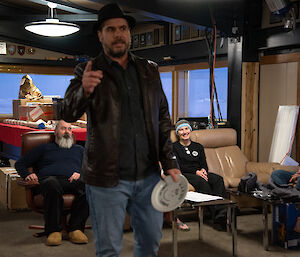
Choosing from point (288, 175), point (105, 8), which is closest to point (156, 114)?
point (105, 8)

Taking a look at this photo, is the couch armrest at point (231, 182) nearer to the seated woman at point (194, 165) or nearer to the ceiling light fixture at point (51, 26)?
the seated woman at point (194, 165)

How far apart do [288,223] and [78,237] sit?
174 cm

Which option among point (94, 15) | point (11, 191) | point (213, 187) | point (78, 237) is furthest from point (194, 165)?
point (94, 15)

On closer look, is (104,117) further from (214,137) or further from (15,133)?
(15,133)

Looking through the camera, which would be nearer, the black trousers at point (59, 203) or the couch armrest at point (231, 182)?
the black trousers at point (59, 203)

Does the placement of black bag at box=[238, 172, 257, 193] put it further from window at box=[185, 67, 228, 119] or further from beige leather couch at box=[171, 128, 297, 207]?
window at box=[185, 67, 228, 119]

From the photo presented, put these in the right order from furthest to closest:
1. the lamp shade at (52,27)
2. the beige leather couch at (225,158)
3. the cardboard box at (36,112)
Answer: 1. the cardboard box at (36,112)
2. the lamp shade at (52,27)
3. the beige leather couch at (225,158)

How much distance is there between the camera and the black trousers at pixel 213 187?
13.7ft

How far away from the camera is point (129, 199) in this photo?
187 cm

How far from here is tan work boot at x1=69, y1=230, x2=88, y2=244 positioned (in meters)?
3.63

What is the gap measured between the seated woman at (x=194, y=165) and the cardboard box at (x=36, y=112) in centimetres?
243

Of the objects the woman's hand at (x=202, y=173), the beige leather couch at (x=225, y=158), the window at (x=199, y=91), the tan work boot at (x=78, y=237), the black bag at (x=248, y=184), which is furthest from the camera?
the window at (x=199, y=91)

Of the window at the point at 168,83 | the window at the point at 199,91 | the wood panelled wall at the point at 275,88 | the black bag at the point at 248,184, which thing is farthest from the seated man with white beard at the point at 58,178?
the window at the point at 168,83

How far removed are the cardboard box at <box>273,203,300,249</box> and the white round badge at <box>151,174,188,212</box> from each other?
6.19 ft
